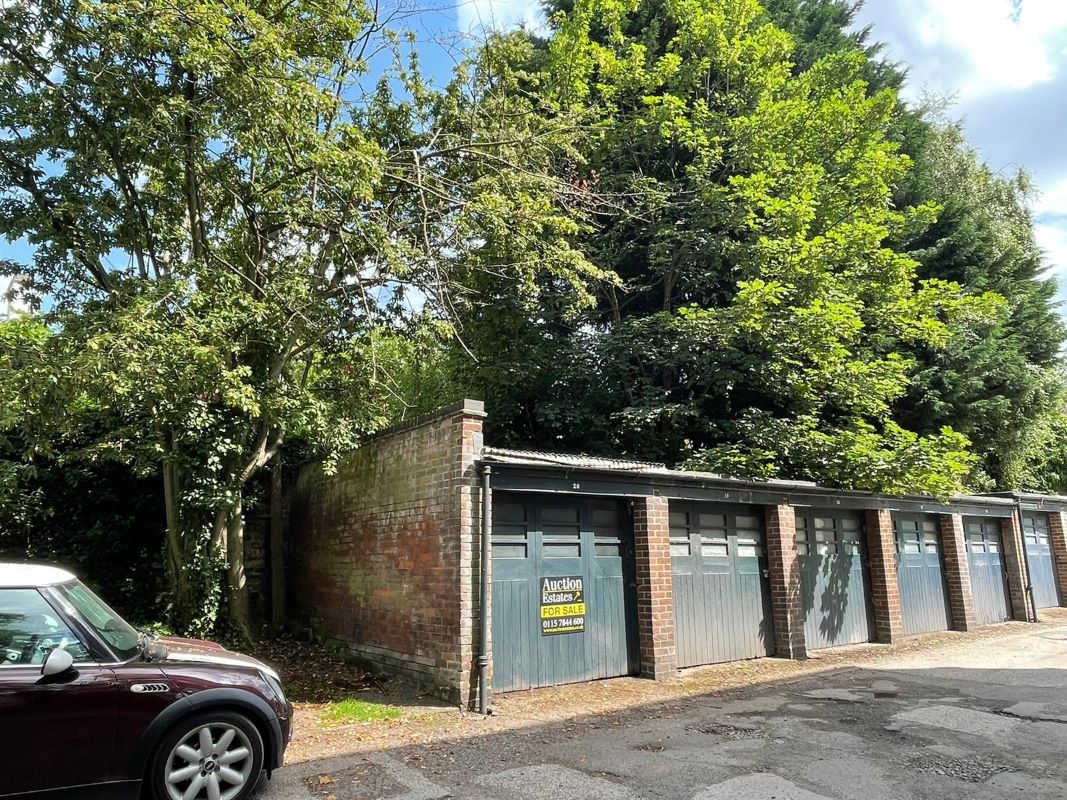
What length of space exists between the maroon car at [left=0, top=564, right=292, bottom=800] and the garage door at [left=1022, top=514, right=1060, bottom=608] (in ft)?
59.1

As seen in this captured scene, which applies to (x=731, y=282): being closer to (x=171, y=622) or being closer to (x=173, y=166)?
(x=173, y=166)

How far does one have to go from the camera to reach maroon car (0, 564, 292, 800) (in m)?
3.73

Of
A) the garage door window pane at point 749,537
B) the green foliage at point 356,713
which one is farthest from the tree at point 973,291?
the green foliage at point 356,713

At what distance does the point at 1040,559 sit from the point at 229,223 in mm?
20028

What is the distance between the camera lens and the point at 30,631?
13.0 ft

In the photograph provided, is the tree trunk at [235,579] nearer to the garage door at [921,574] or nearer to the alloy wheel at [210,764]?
the alloy wheel at [210,764]

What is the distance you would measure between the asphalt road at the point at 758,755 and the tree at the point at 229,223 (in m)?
4.46

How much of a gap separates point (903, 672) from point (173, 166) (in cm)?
1169

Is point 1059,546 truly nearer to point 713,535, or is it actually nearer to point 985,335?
point 985,335

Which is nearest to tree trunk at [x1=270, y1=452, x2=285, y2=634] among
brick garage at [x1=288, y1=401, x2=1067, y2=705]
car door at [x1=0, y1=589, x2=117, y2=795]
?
brick garage at [x1=288, y1=401, x2=1067, y2=705]

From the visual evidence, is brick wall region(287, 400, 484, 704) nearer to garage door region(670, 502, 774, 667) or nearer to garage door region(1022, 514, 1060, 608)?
garage door region(670, 502, 774, 667)

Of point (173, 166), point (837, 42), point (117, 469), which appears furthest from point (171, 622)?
point (837, 42)

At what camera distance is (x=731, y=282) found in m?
15.2

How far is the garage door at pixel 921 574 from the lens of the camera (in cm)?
1308
